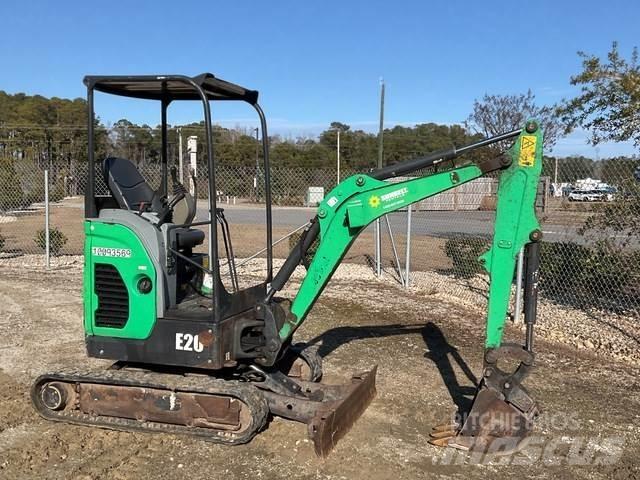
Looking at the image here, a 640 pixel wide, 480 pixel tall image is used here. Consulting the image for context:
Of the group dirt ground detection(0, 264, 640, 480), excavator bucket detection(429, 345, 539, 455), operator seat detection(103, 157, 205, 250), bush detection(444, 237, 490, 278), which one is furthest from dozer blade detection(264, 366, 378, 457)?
bush detection(444, 237, 490, 278)

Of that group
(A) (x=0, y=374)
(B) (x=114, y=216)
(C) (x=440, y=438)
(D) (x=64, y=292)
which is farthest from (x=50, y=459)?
(D) (x=64, y=292)

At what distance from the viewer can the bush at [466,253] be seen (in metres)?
11.8

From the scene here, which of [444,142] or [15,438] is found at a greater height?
[444,142]

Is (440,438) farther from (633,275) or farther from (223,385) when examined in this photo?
(633,275)

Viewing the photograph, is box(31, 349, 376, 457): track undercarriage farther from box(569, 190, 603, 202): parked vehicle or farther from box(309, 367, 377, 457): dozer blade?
box(569, 190, 603, 202): parked vehicle

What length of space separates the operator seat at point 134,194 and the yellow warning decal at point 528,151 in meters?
2.66

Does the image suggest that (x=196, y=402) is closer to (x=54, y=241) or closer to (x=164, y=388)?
(x=164, y=388)

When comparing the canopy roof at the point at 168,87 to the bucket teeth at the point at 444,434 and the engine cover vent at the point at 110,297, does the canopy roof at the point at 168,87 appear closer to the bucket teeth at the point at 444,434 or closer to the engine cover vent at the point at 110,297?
the engine cover vent at the point at 110,297

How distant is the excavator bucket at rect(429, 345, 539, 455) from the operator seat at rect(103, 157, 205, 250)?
2.54 metres

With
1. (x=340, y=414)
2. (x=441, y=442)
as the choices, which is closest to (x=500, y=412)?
(x=441, y=442)

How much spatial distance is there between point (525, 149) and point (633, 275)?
522 centimetres

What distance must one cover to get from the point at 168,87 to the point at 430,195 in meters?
2.50

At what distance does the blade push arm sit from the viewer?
458cm

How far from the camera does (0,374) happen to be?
649cm
